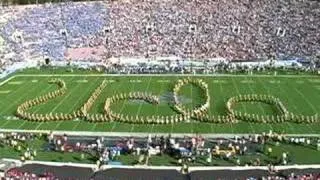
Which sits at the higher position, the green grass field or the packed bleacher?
the packed bleacher

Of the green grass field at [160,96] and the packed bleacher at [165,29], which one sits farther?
the packed bleacher at [165,29]

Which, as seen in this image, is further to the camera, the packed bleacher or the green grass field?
the packed bleacher

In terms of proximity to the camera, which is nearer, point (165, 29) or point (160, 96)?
point (160, 96)

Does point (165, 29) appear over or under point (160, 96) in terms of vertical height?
over

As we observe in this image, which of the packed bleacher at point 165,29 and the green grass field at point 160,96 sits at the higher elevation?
the packed bleacher at point 165,29

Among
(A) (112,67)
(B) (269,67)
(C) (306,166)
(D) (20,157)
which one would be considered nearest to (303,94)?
(B) (269,67)
